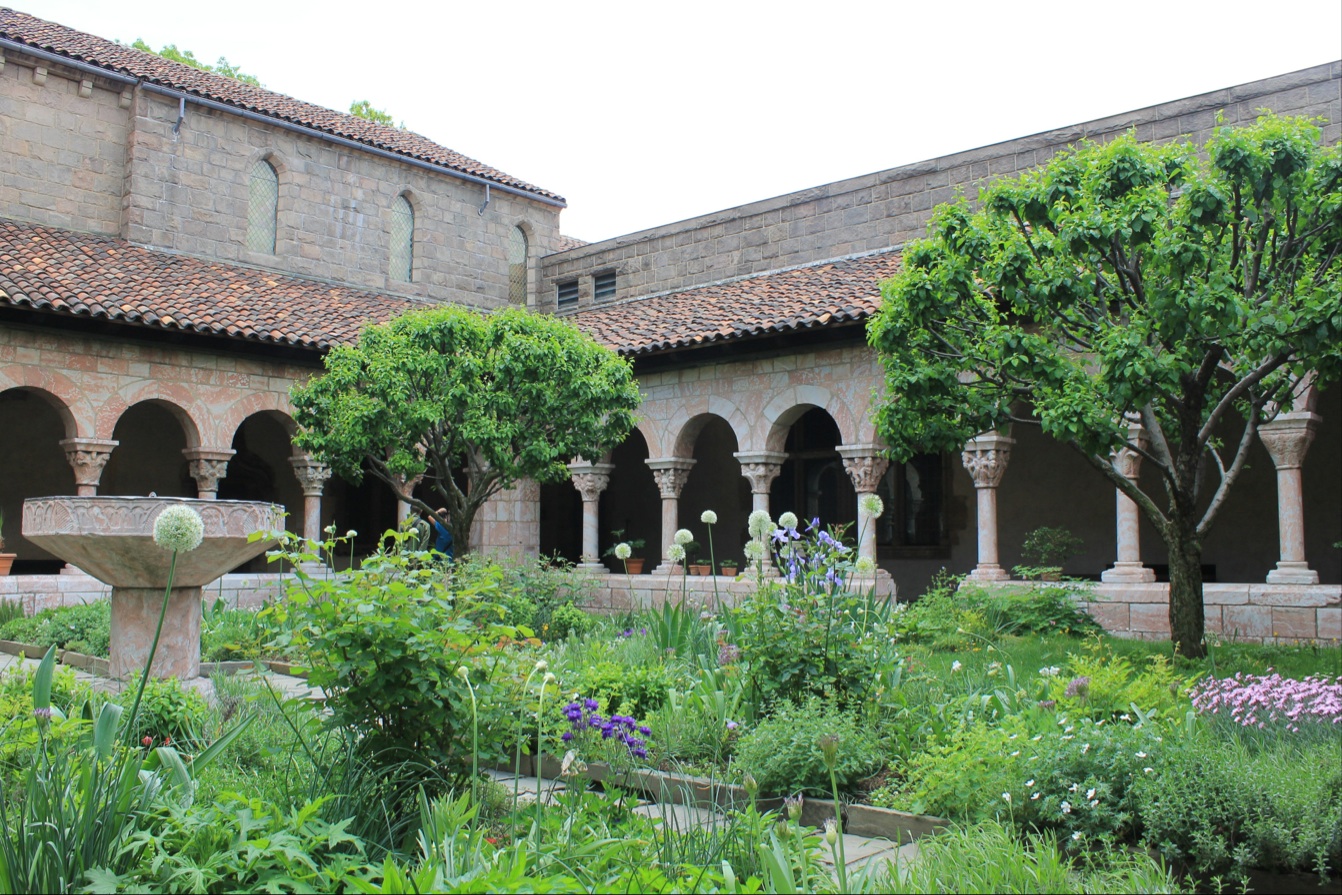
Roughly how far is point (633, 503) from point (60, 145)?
36.5 feet

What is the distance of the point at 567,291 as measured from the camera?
2050 centimetres

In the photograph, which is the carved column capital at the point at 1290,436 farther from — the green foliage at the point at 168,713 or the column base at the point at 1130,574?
the green foliage at the point at 168,713

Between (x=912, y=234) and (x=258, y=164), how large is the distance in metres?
10.6

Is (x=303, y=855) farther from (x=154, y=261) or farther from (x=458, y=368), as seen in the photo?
(x=154, y=261)

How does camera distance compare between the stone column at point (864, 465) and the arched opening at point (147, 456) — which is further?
the arched opening at point (147, 456)

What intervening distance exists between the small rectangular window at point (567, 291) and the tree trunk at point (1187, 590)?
13.5 meters

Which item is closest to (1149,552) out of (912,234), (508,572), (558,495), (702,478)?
(912,234)

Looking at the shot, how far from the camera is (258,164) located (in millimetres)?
18422

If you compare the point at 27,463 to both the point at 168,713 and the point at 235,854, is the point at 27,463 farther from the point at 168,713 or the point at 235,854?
the point at 235,854

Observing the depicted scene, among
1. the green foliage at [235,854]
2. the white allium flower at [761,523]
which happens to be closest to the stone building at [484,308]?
the white allium flower at [761,523]

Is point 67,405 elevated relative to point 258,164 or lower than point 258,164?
lower

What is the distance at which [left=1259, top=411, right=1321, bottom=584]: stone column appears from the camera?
416 inches

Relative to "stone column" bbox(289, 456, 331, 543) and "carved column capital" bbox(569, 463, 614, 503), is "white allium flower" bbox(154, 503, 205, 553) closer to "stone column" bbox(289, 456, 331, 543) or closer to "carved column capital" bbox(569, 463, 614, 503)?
"stone column" bbox(289, 456, 331, 543)

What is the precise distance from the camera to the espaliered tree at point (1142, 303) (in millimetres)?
7191
